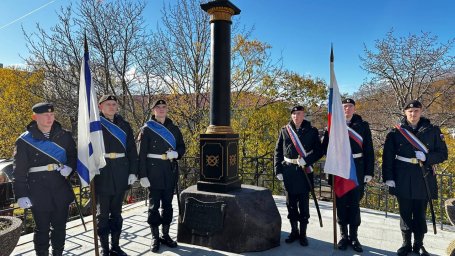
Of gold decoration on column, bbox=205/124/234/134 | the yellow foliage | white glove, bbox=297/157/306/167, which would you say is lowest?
white glove, bbox=297/157/306/167

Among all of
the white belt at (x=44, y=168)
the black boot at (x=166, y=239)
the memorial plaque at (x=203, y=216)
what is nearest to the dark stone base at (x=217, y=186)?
the memorial plaque at (x=203, y=216)

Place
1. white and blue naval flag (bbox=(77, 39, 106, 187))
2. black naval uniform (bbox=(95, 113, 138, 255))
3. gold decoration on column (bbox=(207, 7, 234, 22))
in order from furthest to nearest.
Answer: gold decoration on column (bbox=(207, 7, 234, 22)) → black naval uniform (bbox=(95, 113, 138, 255)) → white and blue naval flag (bbox=(77, 39, 106, 187))

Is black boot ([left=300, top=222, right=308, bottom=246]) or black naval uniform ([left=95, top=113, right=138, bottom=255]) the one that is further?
black boot ([left=300, top=222, right=308, bottom=246])

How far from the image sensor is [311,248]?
4.48 m

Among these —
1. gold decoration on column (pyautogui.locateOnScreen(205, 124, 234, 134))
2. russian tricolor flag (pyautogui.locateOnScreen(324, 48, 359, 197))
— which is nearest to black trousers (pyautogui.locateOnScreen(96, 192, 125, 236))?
gold decoration on column (pyautogui.locateOnScreen(205, 124, 234, 134))

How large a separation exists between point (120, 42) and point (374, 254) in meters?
14.4

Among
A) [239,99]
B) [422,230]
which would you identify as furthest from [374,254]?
[239,99]

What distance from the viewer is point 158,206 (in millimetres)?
4504

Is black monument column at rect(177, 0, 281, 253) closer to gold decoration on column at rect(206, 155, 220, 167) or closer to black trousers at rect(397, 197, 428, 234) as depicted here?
gold decoration on column at rect(206, 155, 220, 167)

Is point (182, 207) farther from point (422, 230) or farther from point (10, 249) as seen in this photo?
point (422, 230)

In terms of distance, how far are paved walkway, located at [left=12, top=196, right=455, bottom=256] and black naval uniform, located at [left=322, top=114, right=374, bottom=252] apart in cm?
23

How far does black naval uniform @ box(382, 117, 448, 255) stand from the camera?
4.02 meters

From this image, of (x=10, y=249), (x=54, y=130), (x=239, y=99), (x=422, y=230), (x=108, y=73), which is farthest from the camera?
(x=239, y=99)

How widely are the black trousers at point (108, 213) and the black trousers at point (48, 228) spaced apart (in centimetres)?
44
